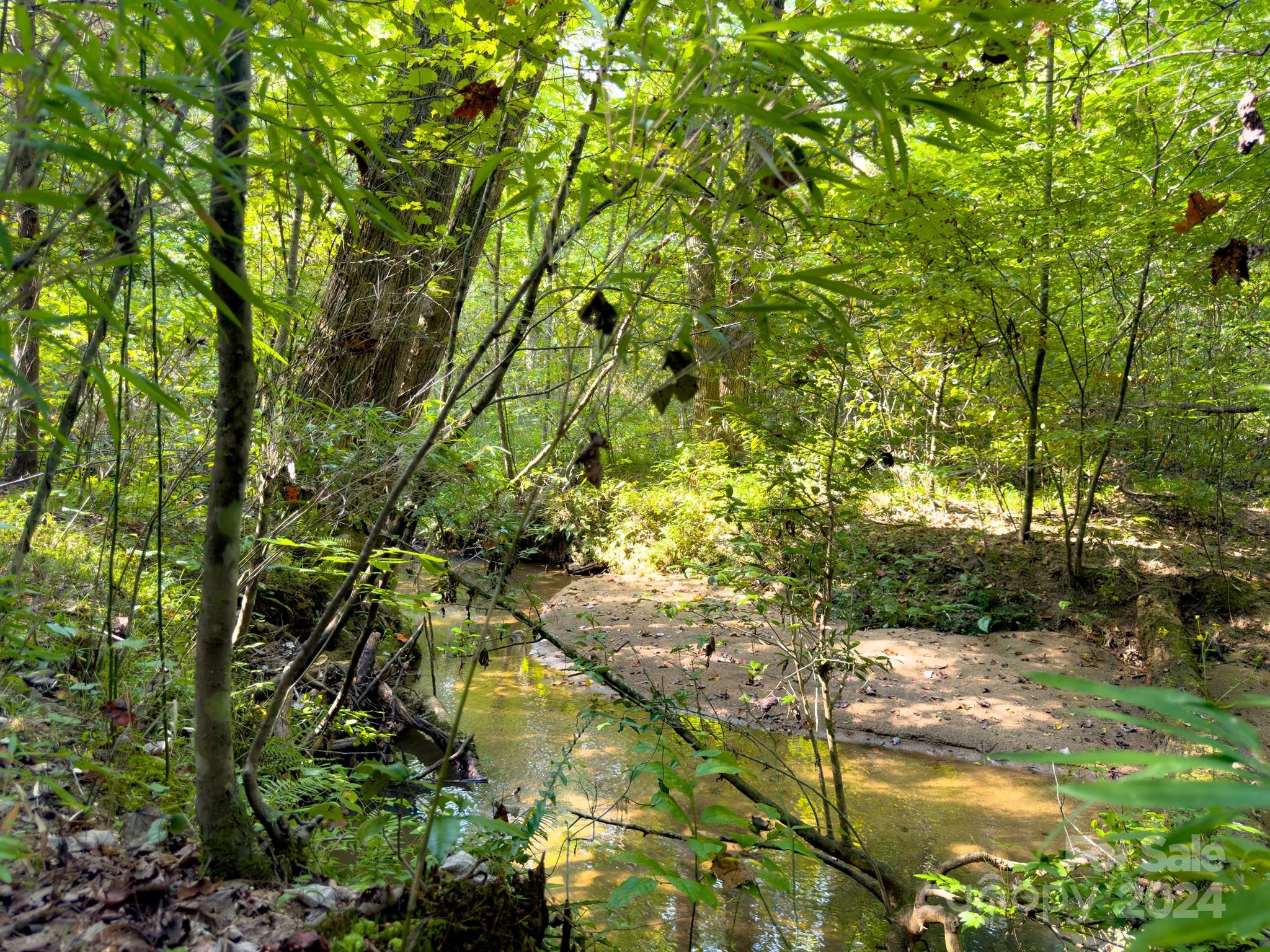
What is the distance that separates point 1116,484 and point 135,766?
31.5 feet

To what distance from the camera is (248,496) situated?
10.2ft

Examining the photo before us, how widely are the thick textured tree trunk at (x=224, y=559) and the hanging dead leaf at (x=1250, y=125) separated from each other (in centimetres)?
463

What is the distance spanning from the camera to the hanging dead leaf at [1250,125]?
359cm

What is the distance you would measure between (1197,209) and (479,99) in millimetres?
4566

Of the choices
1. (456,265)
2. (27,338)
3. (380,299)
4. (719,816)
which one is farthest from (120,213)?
(456,265)

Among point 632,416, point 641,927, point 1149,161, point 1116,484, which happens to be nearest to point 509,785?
point 641,927

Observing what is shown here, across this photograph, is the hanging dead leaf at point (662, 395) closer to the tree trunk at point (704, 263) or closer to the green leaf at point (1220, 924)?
the tree trunk at point (704, 263)

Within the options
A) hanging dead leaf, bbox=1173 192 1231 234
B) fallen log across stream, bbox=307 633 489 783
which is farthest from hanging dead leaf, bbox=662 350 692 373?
hanging dead leaf, bbox=1173 192 1231 234

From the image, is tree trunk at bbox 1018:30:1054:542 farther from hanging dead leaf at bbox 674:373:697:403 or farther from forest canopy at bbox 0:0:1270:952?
hanging dead leaf at bbox 674:373:697:403

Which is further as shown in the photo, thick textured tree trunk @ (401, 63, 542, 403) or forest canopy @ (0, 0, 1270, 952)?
thick textured tree trunk @ (401, 63, 542, 403)

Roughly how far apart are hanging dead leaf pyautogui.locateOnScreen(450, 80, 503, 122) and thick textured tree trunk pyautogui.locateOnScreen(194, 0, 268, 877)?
56.8 inches

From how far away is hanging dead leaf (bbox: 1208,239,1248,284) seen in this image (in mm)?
4332

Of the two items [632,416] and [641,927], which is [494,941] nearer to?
[632,416]

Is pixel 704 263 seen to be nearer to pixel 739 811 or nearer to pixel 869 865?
pixel 869 865
